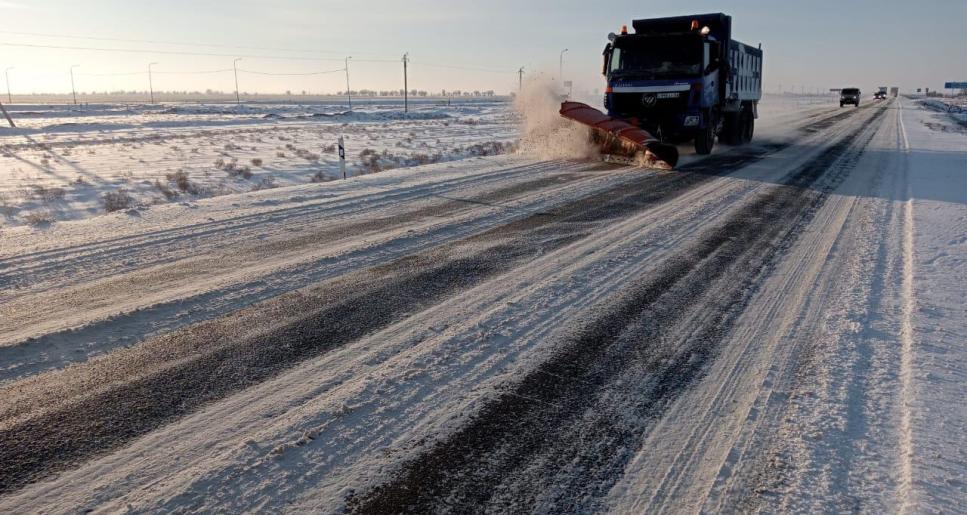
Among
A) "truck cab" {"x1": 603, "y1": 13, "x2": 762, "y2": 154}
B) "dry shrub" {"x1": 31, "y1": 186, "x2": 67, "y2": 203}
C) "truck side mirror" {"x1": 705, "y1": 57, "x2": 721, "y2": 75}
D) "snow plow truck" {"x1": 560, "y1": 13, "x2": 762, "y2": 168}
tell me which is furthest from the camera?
"truck side mirror" {"x1": 705, "y1": 57, "x2": 721, "y2": 75}

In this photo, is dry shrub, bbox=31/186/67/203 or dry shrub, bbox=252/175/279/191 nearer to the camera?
dry shrub, bbox=31/186/67/203

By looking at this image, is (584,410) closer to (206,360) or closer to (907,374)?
(907,374)

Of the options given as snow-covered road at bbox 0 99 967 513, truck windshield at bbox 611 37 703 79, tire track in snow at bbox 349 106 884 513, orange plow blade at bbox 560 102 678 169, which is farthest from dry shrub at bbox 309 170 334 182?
tire track in snow at bbox 349 106 884 513

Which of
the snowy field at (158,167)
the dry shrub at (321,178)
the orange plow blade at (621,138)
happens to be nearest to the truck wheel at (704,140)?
the orange plow blade at (621,138)

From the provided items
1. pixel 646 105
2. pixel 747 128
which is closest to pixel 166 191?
pixel 646 105

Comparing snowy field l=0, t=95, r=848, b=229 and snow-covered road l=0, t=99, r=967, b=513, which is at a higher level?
snowy field l=0, t=95, r=848, b=229

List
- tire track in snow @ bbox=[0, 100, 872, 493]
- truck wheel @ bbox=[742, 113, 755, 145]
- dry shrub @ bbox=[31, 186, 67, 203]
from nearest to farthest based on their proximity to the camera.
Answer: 1. tire track in snow @ bbox=[0, 100, 872, 493]
2. dry shrub @ bbox=[31, 186, 67, 203]
3. truck wheel @ bbox=[742, 113, 755, 145]

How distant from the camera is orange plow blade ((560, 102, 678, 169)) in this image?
1255 cm

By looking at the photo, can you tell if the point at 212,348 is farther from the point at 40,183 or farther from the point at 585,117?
the point at 40,183

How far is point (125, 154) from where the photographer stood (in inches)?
861

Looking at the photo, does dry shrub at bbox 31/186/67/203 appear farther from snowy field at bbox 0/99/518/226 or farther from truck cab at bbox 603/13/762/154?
truck cab at bbox 603/13/762/154

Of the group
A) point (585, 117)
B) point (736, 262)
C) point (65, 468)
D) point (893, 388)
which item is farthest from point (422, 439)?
point (585, 117)

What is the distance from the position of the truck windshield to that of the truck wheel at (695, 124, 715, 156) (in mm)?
1740

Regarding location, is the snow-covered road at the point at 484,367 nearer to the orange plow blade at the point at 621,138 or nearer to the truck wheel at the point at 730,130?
the orange plow blade at the point at 621,138
